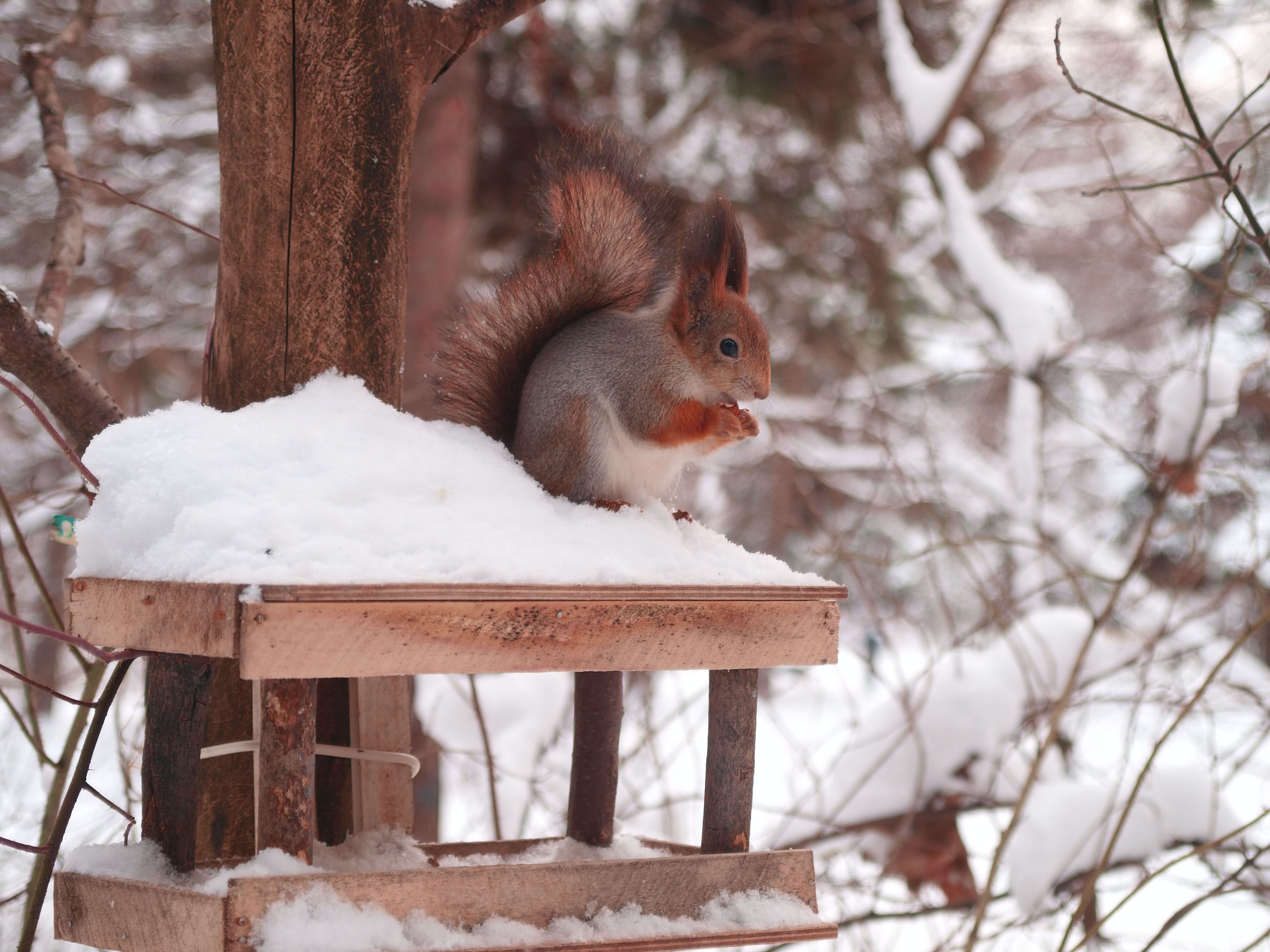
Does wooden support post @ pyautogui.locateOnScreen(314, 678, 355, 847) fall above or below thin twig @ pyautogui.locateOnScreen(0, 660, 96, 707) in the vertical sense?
below

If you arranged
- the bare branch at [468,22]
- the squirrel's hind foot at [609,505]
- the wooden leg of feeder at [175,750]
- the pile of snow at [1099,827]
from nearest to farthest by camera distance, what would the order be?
the wooden leg of feeder at [175,750] < the squirrel's hind foot at [609,505] < the bare branch at [468,22] < the pile of snow at [1099,827]

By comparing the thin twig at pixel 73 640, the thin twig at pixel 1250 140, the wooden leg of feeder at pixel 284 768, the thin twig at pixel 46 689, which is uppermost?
the thin twig at pixel 1250 140

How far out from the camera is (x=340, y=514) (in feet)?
3.10

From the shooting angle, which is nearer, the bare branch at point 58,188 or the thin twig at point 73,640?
the thin twig at point 73,640

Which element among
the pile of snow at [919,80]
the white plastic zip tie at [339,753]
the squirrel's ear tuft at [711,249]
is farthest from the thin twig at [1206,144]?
the pile of snow at [919,80]

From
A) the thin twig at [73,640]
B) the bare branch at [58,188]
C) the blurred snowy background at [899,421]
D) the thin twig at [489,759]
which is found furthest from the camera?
the blurred snowy background at [899,421]

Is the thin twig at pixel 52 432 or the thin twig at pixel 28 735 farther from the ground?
the thin twig at pixel 52 432

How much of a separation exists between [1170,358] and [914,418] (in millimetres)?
1245

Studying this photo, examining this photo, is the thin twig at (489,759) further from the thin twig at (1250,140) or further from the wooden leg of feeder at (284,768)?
the thin twig at (1250,140)

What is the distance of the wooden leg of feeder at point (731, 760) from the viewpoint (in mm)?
1198

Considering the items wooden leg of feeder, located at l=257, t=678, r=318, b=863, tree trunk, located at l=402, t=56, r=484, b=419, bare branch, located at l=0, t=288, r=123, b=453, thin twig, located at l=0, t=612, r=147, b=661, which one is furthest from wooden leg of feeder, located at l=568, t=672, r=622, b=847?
tree trunk, located at l=402, t=56, r=484, b=419

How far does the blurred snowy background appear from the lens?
2.04m

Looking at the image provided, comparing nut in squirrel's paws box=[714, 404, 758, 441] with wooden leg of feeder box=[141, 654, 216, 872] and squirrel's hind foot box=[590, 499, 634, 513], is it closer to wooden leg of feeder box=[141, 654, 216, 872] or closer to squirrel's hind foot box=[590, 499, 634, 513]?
squirrel's hind foot box=[590, 499, 634, 513]

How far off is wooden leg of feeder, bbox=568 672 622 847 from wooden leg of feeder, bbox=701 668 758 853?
0.19 meters
